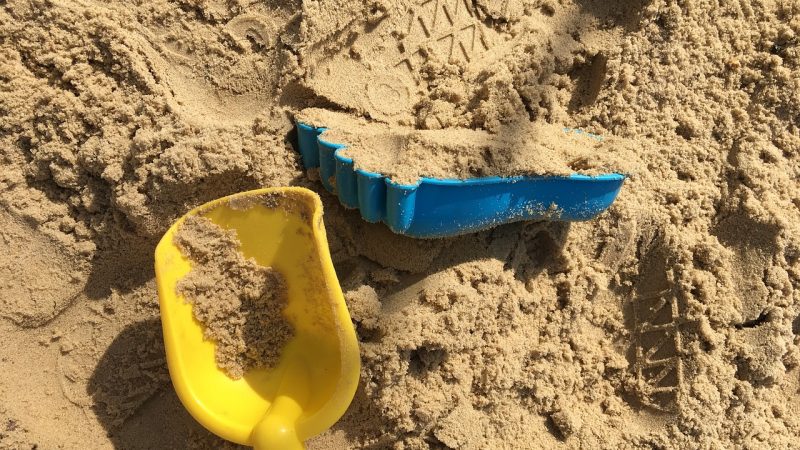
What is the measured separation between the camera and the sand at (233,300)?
1.23 meters

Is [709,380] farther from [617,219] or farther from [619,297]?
[617,219]

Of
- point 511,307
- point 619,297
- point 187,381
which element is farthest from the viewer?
point 619,297

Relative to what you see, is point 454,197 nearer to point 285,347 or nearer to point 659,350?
point 285,347

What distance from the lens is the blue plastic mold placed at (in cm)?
113

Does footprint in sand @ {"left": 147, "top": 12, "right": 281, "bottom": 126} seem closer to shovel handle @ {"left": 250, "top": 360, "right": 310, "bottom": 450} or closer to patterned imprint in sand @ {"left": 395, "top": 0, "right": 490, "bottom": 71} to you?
patterned imprint in sand @ {"left": 395, "top": 0, "right": 490, "bottom": 71}

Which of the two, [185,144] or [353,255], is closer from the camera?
[185,144]

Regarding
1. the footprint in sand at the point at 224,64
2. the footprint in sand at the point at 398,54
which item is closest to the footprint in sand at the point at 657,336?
the footprint in sand at the point at 398,54

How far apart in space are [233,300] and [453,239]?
1.74 ft

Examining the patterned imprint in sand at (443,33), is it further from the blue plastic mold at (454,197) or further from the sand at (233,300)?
the sand at (233,300)

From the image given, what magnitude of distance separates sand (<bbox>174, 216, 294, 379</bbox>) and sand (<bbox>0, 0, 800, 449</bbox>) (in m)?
0.14

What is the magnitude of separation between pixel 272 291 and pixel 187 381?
26cm

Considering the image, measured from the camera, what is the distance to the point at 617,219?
4.46 feet

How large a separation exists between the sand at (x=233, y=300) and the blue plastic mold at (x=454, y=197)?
0.88ft

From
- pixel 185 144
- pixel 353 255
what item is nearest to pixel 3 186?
pixel 185 144
